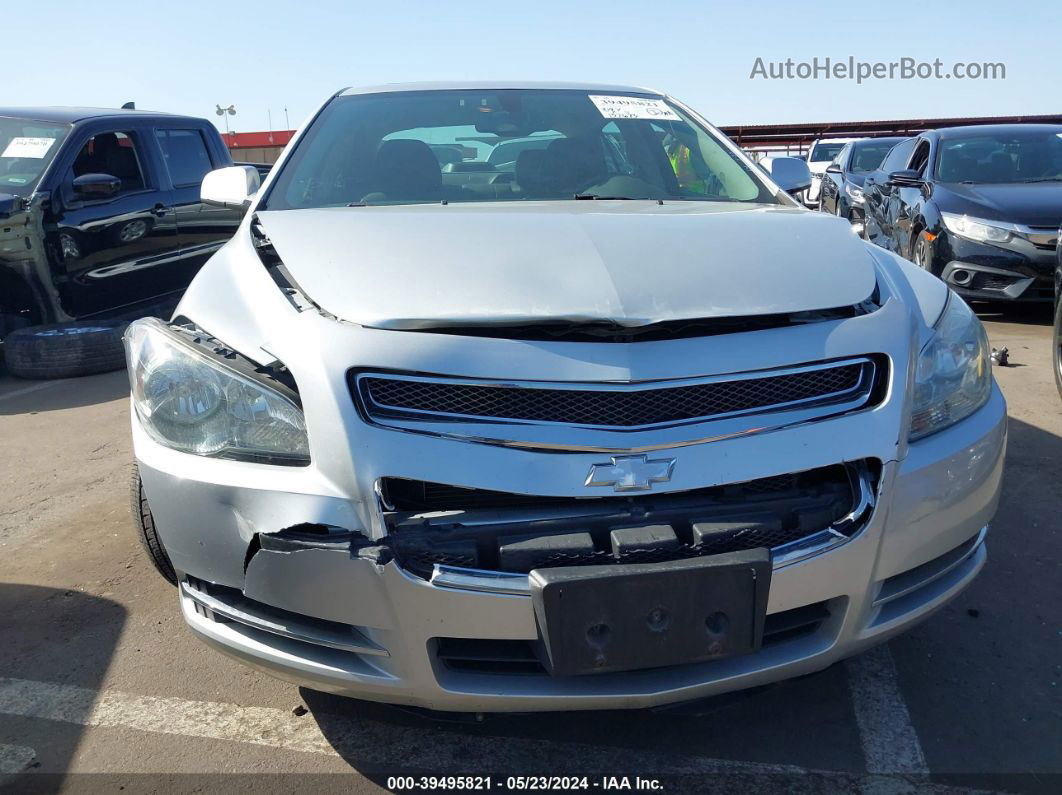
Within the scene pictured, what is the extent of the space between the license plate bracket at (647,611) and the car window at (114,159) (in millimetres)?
6032

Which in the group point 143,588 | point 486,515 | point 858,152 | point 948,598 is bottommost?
point 858,152

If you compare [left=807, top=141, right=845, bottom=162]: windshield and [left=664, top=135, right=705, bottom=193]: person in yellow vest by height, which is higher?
[left=664, top=135, right=705, bottom=193]: person in yellow vest

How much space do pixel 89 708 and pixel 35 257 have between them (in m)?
4.59

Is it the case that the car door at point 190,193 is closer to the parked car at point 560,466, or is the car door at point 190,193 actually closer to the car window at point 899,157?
the parked car at point 560,466

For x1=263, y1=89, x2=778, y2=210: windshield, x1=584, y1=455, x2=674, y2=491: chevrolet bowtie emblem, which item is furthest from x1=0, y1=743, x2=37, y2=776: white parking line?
x1=263, y1=89, x2=778, y2=210: windshield

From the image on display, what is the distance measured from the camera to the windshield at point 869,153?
12086mm

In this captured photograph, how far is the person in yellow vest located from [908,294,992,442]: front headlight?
3.74 feet

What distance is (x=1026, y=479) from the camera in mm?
3732

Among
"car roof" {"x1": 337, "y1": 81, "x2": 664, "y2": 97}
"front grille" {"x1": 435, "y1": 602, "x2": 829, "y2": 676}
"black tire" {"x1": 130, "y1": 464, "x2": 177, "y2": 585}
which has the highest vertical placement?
"car roof" {"x1": 337, "y1": 81, "x2": 664, "y2": 97}

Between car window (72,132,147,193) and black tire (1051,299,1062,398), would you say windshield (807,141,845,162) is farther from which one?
Result: car window (72,132,147,193)

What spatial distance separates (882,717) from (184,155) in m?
7.09

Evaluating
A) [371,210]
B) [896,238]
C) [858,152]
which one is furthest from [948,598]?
[858,152]

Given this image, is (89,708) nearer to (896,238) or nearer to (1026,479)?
(1026,479)

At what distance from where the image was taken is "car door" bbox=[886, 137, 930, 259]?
7.55m
